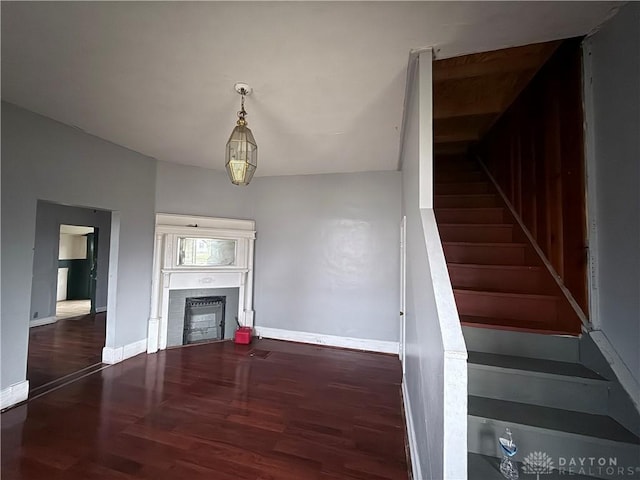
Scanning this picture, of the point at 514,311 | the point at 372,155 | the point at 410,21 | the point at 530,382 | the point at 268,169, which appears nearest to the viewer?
the point at 410,21

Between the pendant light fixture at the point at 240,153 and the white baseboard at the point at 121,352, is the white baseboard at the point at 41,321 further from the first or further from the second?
the pendant light fixture at the point at 240,153

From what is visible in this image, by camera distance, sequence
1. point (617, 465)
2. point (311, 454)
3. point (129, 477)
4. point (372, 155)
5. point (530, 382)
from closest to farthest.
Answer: point (617, 465)
point (530, 382)
point (129, 477)
point (311, 454)
point (372, 155)

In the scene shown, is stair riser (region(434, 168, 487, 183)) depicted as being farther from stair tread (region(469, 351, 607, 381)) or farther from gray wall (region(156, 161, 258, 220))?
gray wall (region(156, 161, 258, 220))

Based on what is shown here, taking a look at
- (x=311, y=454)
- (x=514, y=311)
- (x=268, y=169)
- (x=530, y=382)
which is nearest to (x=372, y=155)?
(x=268, y=169)

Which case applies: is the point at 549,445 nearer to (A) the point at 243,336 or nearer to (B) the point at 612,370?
(B) the point at 612,370

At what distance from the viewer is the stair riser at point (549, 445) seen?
4.20ft

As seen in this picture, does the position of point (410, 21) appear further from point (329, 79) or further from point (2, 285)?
point (2, 285)

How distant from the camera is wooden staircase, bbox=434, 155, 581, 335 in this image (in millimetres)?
1940

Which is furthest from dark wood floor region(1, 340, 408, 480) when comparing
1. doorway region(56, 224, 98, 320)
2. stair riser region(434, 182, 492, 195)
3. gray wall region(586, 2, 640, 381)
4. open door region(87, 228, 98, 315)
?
doorway region(56, 224, 98, 320)

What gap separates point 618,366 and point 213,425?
2.68m

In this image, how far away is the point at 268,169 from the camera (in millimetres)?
4160

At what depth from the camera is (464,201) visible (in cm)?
317

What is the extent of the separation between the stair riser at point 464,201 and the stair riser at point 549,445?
2.19 metres

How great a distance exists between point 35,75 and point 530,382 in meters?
3.84
